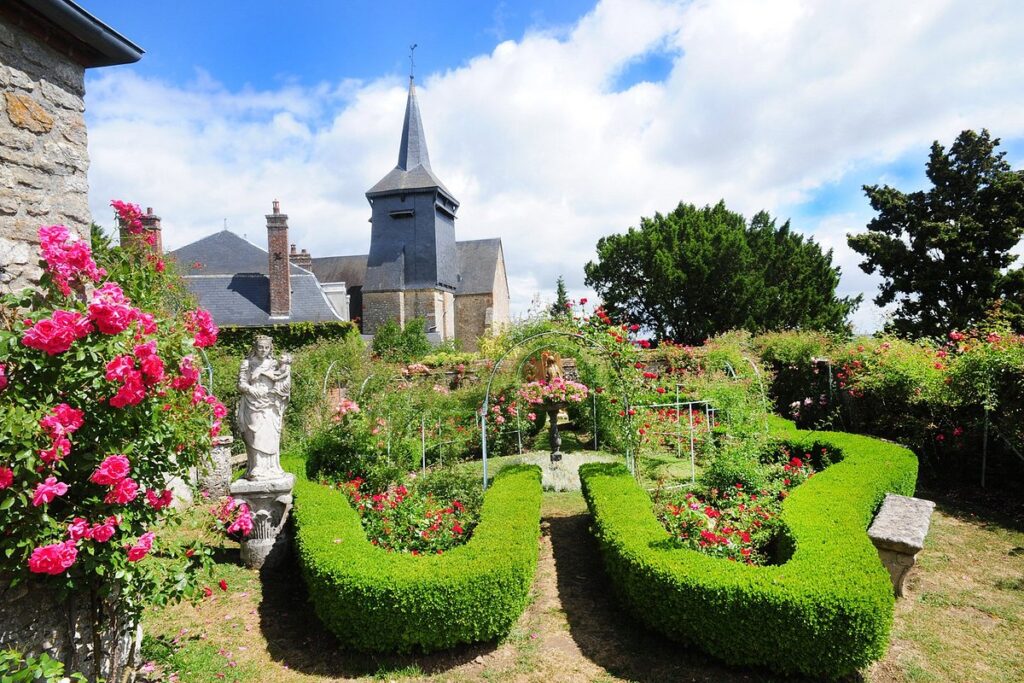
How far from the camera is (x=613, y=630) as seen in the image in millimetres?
4551

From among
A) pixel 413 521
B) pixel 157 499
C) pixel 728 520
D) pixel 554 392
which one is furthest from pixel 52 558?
pixel 554 392

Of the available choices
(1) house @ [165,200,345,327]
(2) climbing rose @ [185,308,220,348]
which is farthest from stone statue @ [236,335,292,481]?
(1) house @ [165,200,345,327]

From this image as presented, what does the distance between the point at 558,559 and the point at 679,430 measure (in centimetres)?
302

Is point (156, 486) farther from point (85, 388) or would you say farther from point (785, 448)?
point (785, 448)

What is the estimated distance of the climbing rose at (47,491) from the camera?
2350 millimetres

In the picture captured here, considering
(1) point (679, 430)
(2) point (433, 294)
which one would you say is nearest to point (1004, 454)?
(1) point (679, 430)

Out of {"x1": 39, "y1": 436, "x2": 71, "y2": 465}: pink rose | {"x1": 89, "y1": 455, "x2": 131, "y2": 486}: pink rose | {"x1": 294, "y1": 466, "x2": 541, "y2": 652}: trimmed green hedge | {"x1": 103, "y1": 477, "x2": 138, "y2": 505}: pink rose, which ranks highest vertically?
{"x1": 39, "y1": 436, "x2": 71, "y2": 465}: pink rose

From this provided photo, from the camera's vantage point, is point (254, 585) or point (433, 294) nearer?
point (254, 585)

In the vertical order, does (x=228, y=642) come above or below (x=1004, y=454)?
below

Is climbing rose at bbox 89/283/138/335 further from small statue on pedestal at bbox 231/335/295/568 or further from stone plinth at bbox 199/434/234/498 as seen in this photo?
stone plinth at bbox 199/434/234/498

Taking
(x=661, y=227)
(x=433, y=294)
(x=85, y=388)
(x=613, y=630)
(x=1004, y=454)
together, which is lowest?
(x=613, y=630)

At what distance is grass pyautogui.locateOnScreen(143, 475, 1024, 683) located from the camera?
3.94 meters

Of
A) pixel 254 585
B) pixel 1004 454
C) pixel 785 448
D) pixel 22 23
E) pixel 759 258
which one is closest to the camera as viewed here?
pixel 22 23

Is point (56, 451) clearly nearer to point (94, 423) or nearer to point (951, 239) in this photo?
point (94, 423)
